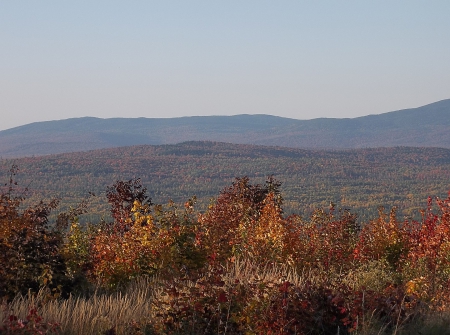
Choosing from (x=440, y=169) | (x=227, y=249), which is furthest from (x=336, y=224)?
(x=440, y=169)

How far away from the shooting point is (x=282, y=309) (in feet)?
21.7

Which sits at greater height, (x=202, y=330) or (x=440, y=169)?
(x=202, y=330)

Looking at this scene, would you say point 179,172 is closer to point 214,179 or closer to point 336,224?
point 214,179

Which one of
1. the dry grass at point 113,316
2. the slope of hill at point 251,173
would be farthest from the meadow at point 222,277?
the slope of hill at point 251,173

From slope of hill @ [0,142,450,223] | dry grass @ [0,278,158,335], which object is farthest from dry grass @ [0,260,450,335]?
slope of hill @ [0,142,450,223]

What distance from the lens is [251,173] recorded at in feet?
270

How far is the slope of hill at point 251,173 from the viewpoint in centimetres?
5734

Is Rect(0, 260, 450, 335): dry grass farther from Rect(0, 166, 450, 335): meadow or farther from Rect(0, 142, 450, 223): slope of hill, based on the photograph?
Rect(0, 142, 450, 223): slope of hill

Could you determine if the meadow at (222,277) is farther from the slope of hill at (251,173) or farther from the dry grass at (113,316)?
the slope of hill at (251,173)

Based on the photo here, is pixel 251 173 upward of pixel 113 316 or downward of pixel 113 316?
downward

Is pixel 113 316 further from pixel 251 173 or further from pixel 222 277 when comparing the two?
pixel 251 173

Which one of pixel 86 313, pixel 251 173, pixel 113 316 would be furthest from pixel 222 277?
pixel 251 173

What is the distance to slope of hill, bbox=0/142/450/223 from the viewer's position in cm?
5734

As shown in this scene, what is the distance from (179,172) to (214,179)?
5.87 m
